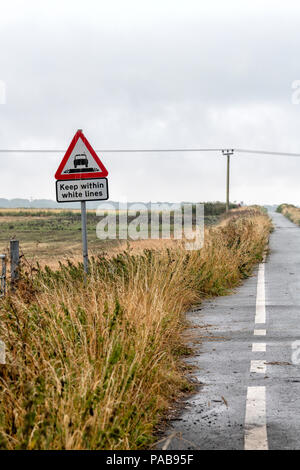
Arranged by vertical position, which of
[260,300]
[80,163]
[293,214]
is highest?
[80,163]

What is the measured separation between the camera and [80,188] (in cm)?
1062

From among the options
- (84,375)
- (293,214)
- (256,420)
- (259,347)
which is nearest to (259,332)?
(259,347)

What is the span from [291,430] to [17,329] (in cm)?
265

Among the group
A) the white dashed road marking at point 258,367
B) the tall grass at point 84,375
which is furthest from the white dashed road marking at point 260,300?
the white dashed road marking at point 258,367

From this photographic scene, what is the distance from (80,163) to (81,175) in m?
0.19

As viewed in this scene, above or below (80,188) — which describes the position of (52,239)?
below

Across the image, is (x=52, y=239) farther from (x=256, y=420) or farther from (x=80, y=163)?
(x=256, y=420)

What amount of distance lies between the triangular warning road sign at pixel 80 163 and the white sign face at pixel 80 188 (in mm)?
80

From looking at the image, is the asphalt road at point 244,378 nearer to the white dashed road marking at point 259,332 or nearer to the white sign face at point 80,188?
the white dashed road marking at point 259,332

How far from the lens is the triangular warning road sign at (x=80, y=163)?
10.5m

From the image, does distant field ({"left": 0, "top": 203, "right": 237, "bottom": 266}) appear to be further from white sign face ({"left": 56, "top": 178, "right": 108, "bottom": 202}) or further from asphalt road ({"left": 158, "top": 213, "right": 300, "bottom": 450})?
asphalt road ({"left": 158, "top": 213, "right": 300, "bottom": 450})

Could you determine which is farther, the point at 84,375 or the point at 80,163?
the point at 80,163

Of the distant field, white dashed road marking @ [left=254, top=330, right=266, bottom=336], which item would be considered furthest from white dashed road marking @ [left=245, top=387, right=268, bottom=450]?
the distant field
